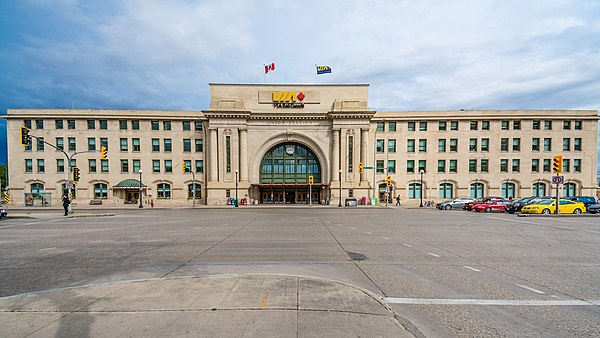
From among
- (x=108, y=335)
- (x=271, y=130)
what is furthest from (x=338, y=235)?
(x=271, y=130)

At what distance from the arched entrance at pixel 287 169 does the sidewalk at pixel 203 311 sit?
40.3 m

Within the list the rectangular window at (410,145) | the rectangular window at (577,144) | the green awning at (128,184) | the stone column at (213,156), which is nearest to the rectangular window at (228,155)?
the stone column at (213,156)

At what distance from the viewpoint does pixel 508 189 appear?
44906mm

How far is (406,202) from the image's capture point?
147 feet

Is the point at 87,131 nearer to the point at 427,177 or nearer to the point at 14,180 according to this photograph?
the point at 14,180

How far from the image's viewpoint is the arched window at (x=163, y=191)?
44.0 metres

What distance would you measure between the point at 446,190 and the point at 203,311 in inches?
1941

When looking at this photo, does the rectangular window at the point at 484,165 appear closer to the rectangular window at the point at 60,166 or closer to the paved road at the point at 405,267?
the paved road at the point at 405,267

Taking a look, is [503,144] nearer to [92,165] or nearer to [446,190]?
[446,190]

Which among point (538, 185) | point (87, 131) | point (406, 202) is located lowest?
point (406, 202)

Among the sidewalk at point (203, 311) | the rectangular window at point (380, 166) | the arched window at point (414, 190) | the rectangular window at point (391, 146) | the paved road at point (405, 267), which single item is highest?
the rectangular window at point (391, 146)

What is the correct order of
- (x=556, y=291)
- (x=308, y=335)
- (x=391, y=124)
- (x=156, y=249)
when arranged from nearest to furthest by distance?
1. (x=308, y=335)
2. (x=556, y=291)
3. (x=156, y=249)
4. (x=391, y=124)

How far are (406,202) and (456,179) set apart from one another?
31.4 feet

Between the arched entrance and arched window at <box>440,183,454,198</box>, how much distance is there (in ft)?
70.2
